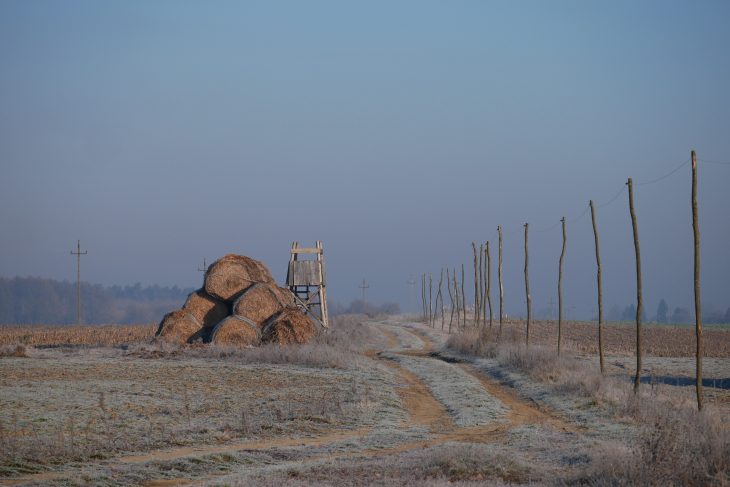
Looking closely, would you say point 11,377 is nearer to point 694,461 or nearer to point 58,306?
point 694,461

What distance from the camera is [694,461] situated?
37.0ft

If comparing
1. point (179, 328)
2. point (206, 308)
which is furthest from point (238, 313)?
point (179, 328)

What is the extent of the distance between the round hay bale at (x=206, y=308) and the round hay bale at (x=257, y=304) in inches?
56.0

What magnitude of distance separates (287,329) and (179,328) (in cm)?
453

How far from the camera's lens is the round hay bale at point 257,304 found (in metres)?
36.6

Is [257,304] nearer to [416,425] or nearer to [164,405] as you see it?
[164,405]

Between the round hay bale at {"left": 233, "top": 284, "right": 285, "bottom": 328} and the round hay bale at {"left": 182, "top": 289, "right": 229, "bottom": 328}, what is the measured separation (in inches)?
56.0

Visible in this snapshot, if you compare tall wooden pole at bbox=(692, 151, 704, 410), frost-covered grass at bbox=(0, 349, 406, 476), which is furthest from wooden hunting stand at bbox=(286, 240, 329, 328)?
tall wooden pole at bbox=(692, 151, 704, 410)

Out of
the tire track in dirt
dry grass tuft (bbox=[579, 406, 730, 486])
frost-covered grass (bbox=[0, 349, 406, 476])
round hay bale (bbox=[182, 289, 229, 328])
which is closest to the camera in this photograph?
dry grass tuft (bbox=[579, 406, 730, 486])

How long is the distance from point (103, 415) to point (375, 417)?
18.5ft

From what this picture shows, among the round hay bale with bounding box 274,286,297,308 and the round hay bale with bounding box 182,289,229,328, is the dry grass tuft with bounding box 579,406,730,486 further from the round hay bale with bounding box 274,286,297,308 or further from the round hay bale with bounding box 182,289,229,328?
the round hay bale with bounding box 182,289,229,328

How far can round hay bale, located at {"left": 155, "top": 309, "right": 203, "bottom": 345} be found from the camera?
3612cm

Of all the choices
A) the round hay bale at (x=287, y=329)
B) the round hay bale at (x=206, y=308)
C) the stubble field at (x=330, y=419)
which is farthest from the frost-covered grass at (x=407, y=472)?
the round hay bale at (x=206, y=308)

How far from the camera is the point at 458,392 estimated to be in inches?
932
